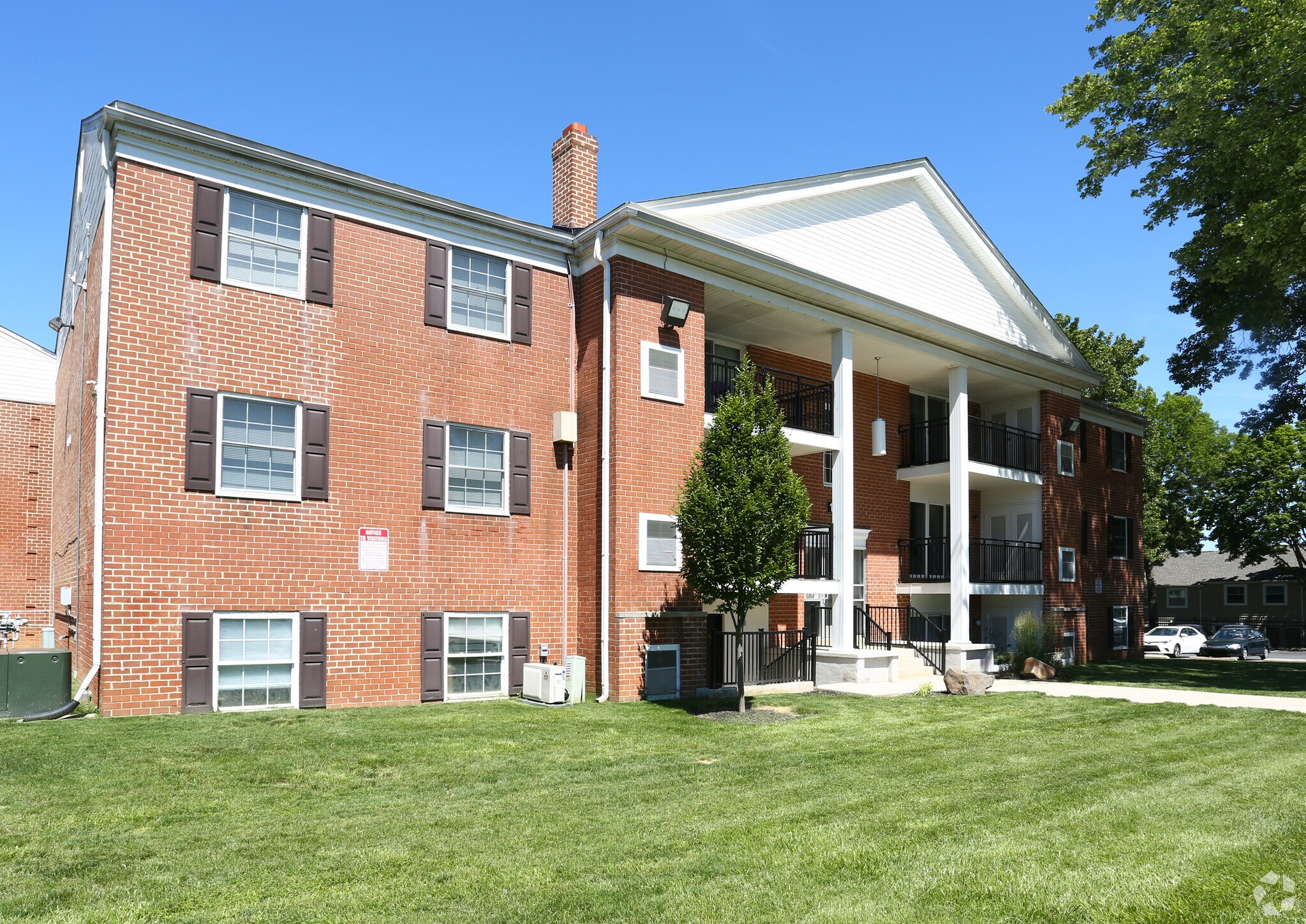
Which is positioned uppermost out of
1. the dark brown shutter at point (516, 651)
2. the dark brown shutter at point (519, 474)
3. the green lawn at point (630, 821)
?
the dark brown shutter at point (519, 474)

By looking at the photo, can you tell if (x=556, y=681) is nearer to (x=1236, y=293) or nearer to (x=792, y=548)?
(x=792, y=548)

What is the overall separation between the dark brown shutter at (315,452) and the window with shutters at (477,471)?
1943mm

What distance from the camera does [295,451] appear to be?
13.5m

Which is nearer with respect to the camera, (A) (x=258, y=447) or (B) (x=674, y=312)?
(A) (x=258, y=447)

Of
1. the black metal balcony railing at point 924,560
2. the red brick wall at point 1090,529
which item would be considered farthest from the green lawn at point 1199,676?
the black metal balcony railing at point 924,560

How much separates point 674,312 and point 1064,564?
1502cm

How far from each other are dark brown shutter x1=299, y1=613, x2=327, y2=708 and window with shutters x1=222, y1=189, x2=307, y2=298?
14.9ft

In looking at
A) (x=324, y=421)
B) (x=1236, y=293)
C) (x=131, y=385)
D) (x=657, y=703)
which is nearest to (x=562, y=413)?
(x=324, y=421)

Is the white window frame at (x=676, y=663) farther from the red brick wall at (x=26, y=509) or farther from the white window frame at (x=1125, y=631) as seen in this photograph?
the white window frame at (x=1125, y=631)

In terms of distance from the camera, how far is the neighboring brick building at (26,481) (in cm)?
1981

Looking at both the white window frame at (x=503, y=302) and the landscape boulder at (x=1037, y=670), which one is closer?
the white window frame at (x=503, y=302)

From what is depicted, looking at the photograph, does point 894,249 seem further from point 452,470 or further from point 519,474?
point 452,470

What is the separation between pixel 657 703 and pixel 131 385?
8.48m

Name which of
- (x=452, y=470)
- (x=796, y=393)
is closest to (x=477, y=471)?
(x=452, y=470)
